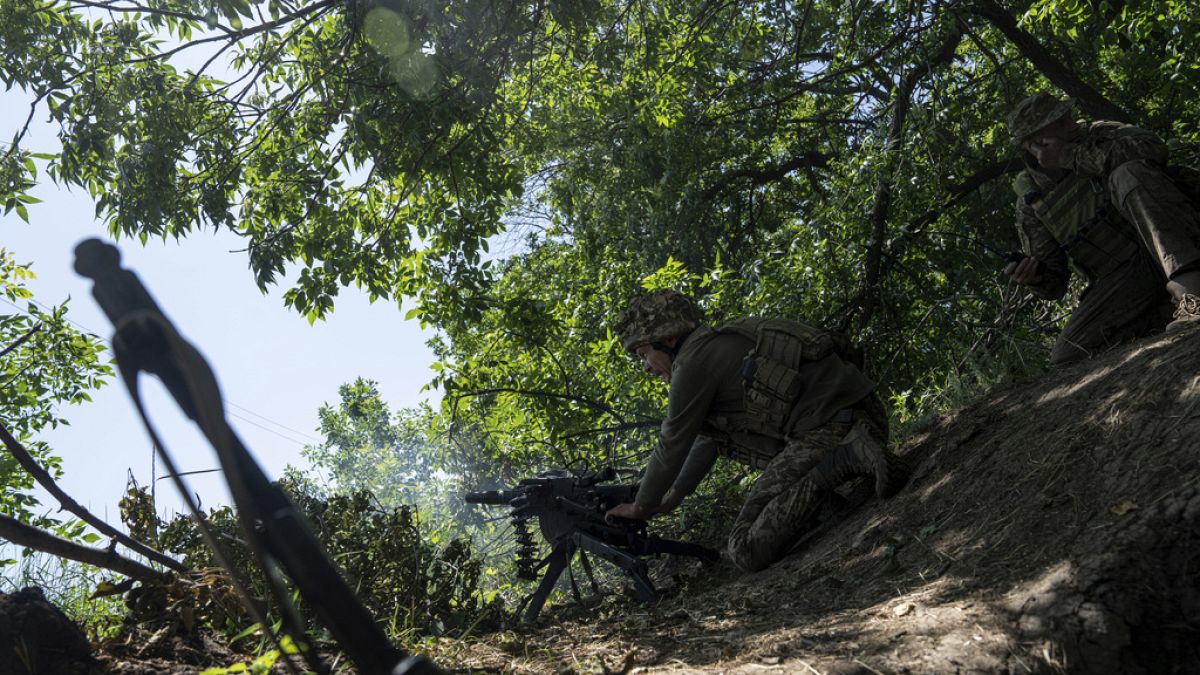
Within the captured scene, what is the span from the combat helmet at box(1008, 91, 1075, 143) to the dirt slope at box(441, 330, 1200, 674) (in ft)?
4.60

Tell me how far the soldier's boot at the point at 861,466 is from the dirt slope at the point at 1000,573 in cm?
10

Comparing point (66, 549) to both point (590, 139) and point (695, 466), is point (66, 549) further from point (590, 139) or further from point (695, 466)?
point (590, 139)

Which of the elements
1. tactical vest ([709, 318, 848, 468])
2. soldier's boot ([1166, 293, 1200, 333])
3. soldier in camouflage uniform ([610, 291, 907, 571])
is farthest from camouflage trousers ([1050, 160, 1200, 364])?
tactical vest ([709, 318, 848, 468])

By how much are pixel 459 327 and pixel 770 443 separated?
3.82 metres

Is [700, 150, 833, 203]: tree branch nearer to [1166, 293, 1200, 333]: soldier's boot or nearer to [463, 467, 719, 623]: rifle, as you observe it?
[463, 467, 719, 623]: rifle

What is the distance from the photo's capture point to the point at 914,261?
8688mm

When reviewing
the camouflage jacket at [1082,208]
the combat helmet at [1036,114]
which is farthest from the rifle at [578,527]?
the combat helmet at [1036,114]

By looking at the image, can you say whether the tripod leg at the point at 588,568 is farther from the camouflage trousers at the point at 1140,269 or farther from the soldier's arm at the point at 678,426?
the camouflage trousers at the point at 1140,269

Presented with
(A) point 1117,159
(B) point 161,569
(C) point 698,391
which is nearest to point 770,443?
(C) point 698,391

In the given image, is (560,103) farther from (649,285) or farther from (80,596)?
(80,596)

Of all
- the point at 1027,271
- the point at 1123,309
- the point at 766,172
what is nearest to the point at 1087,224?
the point at 1027,271

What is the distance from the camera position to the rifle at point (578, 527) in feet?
16.8

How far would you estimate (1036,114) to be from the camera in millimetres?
5066

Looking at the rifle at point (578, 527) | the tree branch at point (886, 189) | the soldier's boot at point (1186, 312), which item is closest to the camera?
the soldier's boot at point (1186, 312)
